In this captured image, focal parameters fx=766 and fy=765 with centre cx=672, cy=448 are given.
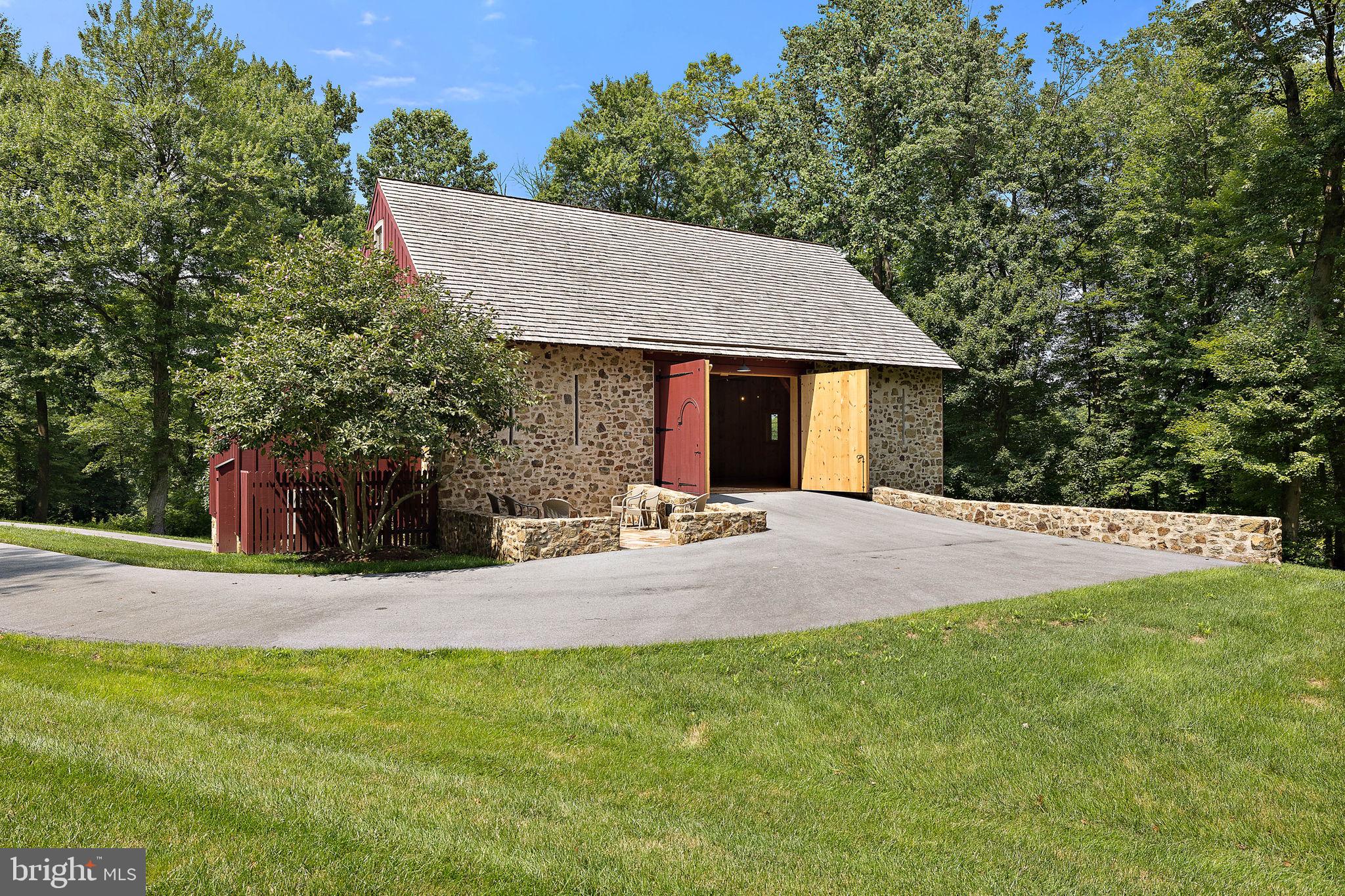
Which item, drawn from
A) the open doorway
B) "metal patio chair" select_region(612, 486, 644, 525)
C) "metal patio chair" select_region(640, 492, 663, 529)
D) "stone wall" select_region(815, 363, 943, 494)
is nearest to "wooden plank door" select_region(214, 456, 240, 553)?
"metal patio chair" select_region(612, 486, 644, 525)

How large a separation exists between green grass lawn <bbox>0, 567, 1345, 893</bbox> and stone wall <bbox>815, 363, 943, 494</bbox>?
11.3 meters

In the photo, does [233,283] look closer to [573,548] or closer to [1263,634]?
[573,548]

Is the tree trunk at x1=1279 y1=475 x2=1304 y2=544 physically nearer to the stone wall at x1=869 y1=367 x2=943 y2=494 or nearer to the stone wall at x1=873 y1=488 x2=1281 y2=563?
the stone wall at x1=869 y1=367 x2=943 y2=494

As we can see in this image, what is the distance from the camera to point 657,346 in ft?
50.7

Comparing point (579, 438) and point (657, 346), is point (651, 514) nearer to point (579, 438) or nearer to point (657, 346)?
point (579, 438)

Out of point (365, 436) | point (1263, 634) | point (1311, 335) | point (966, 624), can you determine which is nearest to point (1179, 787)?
point (966, 624)

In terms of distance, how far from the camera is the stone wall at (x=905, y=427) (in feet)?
60.4

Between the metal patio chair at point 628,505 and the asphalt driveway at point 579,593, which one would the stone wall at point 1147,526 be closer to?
the asphalt driveway at point 579,593

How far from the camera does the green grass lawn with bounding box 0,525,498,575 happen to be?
10.4m

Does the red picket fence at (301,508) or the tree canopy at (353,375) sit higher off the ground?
the tree canopy at (353,375)
